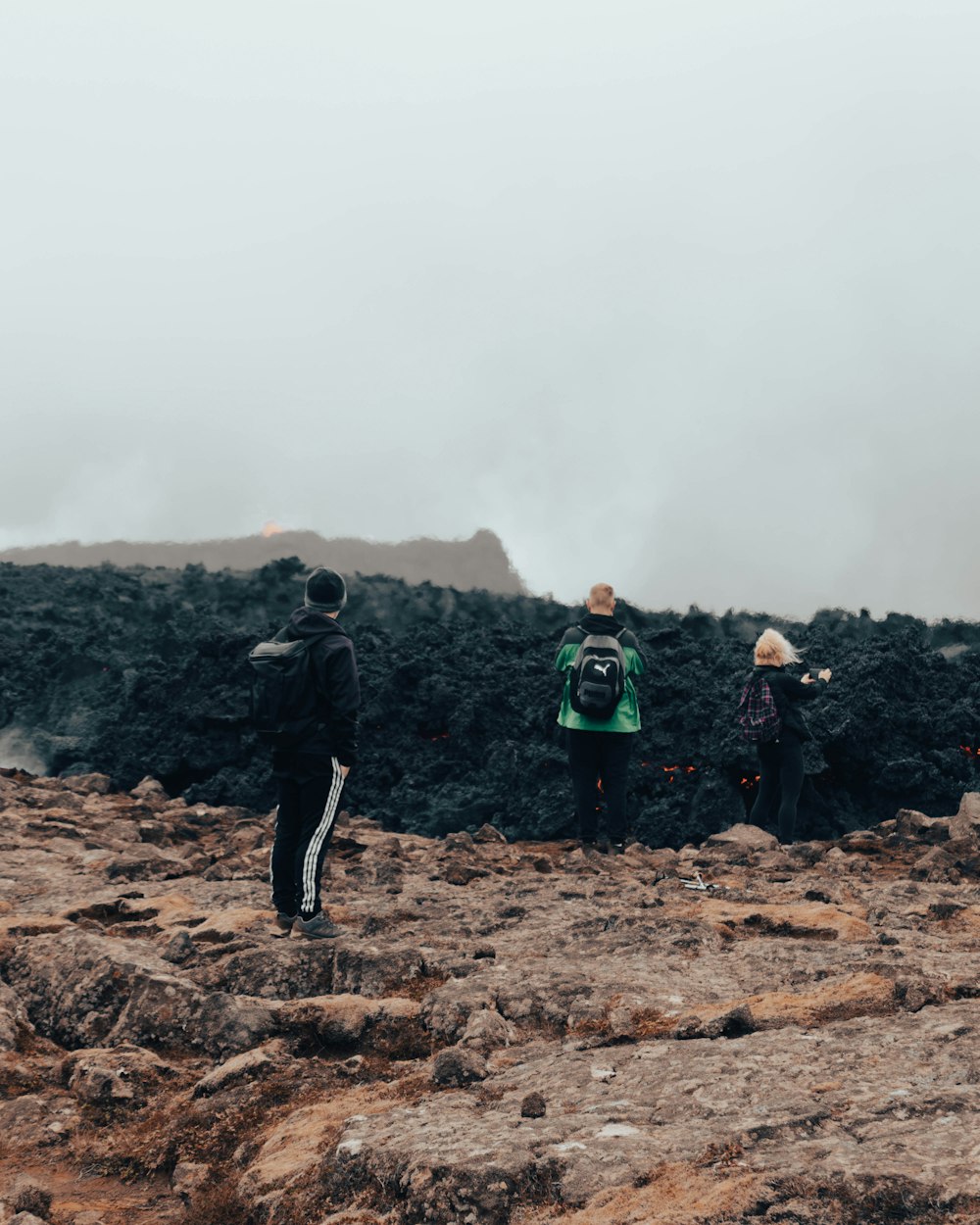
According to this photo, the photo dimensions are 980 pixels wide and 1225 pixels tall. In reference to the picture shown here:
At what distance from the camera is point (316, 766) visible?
5.96m

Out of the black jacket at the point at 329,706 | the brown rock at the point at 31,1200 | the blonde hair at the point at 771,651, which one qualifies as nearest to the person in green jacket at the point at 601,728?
the blonde hair at the point at 771,651

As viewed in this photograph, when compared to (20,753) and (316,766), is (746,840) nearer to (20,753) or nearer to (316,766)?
(316,766)

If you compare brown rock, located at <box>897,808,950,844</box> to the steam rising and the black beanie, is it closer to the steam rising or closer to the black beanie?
the black beanie

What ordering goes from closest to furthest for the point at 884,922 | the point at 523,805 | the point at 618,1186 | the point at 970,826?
the point at 618,1186 < the point at 884,922 < the point at 970,826 < the point at 523,805

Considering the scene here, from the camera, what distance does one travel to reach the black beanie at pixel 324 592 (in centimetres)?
613

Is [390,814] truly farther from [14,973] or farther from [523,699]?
[14,973]

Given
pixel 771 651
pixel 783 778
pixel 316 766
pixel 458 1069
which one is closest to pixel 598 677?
pixel 771 651

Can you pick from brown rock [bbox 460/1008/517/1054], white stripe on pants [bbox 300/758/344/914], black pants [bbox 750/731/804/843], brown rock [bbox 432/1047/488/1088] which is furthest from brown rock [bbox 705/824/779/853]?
brown rock [bbox 432/1047/488/1088]

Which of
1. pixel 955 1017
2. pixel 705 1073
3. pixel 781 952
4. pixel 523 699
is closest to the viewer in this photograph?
pixel 705 1073

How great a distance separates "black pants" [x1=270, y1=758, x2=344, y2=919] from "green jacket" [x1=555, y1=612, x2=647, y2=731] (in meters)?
3.24

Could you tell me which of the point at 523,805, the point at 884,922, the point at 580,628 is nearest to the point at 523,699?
the point at 523,805

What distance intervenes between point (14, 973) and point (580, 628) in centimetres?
506

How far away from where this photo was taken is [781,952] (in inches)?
209

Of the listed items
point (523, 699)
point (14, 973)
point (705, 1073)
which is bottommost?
point (14, 973)
